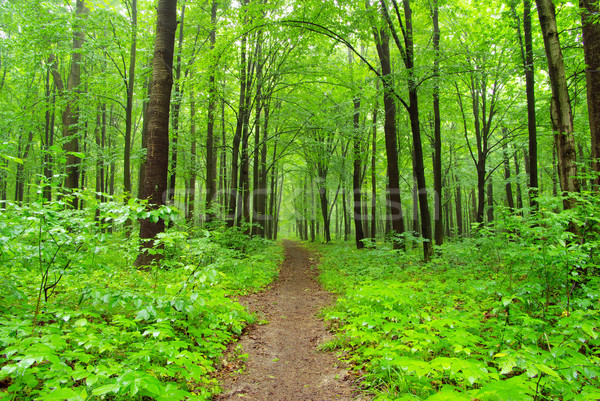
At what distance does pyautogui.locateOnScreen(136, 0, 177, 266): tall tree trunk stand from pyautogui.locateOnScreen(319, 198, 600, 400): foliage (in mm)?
4481

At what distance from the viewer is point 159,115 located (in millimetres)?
6414

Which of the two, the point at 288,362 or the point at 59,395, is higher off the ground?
the point at 59,395

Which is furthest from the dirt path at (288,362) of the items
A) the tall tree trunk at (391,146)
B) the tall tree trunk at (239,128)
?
the tall tree trunk at (239,128)

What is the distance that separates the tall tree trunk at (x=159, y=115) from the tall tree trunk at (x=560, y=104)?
7.52 meters

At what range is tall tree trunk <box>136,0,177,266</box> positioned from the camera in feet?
20.6

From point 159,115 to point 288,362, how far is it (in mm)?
5741

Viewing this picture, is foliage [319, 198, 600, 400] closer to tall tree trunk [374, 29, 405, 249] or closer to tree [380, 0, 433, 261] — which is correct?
tree [380, 0, 433, 261]

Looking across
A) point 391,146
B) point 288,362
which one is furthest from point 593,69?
point 288,362

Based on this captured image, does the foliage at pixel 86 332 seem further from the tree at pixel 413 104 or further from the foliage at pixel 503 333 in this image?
the tree at pixel 413 104

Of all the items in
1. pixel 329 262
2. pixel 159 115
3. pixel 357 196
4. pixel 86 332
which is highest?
pixel 159 115

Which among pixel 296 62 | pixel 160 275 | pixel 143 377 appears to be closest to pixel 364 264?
pixel 160 275

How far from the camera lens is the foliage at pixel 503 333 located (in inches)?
86.4

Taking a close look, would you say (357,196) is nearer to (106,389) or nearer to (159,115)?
(159,115)

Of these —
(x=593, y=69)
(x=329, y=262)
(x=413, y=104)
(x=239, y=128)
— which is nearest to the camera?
(x=593, y=69)
